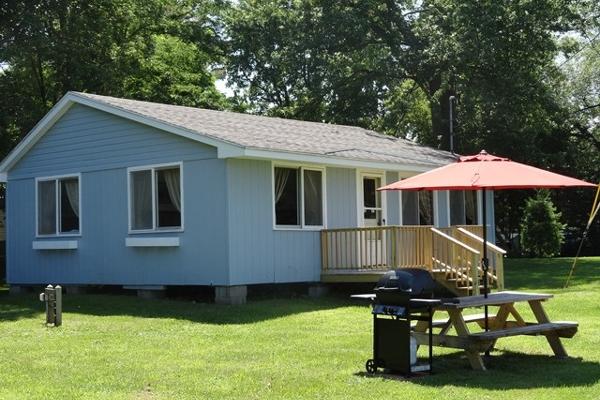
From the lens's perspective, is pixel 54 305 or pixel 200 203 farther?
pixel 200 203

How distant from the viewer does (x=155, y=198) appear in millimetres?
16766

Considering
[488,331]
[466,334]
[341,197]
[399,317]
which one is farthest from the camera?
[341,197]

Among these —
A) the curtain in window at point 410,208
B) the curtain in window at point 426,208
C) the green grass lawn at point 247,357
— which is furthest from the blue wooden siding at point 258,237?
the curtain in window at point 426,208

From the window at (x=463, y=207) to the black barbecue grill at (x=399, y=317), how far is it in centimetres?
1194

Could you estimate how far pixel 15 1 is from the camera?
24969 mm

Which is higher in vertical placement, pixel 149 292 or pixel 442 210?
pixel 442 210

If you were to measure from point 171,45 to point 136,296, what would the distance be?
18.4 meters

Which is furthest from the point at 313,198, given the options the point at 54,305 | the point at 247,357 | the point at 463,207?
the point at 247,357

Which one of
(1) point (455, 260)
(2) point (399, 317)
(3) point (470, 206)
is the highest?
(3) point (470, 206)

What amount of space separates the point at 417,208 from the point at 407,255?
3820mm

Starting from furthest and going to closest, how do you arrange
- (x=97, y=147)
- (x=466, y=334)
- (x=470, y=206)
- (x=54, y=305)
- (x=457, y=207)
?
(x=470, y=206), (x=457, y=207), (x=97, y=147), (x=54, y=305), (x=466, y=334)

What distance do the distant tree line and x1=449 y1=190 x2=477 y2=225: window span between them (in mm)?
8898

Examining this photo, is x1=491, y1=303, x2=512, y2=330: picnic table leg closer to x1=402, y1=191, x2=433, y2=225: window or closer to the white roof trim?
the white roof trim

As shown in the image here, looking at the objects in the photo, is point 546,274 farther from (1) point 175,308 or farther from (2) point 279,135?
(1) point 175,308
